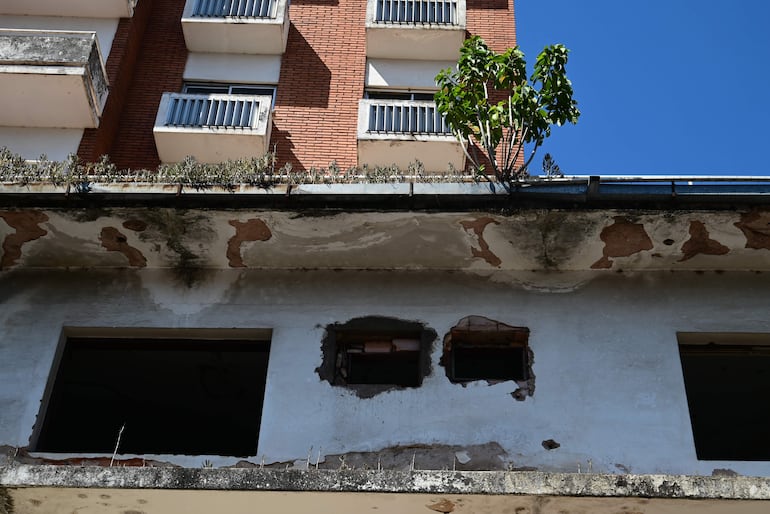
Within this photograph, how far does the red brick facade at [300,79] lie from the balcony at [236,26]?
0.34m

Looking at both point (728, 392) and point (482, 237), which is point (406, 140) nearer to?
point (482, 237)

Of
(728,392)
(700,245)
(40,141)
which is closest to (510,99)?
(700,245)

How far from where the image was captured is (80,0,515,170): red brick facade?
14680mm

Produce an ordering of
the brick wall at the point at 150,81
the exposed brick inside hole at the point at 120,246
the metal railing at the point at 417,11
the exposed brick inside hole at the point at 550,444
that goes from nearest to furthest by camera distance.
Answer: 1. the exposed brick inside hole at the point at 550,444
2. the exposed brick inside hole at the point at 120,246
3. the brick wall at the point at 150,81
4. the metal railing at the point at 417,11

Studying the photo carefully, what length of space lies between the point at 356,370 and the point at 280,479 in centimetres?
314

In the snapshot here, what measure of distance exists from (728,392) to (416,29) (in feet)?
24.6

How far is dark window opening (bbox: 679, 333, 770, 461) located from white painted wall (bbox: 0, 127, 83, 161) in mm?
9109

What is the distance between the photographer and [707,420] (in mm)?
13203

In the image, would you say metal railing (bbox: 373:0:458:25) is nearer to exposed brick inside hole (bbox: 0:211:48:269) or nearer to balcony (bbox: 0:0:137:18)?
balcony (bbox: 0:0:137:18)

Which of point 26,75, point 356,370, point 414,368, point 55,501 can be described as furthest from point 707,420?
point 26,75

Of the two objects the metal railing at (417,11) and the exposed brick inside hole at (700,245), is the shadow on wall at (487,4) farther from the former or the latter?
the exposed brick inside hole at (700,245)

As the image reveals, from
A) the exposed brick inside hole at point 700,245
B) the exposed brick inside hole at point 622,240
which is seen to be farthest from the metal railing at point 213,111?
the exposed brick inside hole at point 700,245

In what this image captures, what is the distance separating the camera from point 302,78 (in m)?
15.7

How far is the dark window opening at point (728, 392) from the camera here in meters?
9.52
